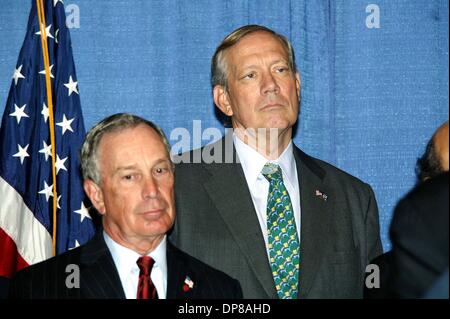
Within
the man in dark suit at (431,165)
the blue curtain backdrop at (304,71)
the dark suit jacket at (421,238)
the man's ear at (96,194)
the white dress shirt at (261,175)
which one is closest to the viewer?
the dark suit jacket at (421,238)

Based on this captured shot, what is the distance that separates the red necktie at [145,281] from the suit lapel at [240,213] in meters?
0.45

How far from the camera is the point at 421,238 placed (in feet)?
5.10

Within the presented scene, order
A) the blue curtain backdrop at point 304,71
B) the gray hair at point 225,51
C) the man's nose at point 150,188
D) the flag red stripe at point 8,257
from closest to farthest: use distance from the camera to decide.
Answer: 1. the man's nose at point 150,188
2. the gray hair at point 225,51
3. the flag red stripe at point 8,257
4. the blue curtain backdrop at point 304,71

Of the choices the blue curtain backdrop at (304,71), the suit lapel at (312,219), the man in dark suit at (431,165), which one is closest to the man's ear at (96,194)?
the suit lapel at (312,219)

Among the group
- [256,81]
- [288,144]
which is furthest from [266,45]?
[288,144]

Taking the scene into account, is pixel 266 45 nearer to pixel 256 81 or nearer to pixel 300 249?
pixel 256 81

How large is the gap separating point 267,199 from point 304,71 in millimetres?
1048

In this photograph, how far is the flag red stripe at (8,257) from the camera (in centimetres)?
353

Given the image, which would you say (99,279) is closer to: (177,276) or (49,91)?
(177,276)

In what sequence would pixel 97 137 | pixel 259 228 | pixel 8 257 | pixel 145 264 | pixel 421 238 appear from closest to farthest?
pixel 421 238, pixel 145 264, pixel 97 137, pixel 259 228, pixel 8 257

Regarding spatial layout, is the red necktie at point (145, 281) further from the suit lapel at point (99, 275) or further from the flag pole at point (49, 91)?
the flag pole at point (49, 91)

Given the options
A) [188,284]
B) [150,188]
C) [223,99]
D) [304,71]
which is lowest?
[188,284]

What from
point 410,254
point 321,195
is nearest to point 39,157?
point 321,195

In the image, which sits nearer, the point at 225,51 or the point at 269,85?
the point at 269,85
